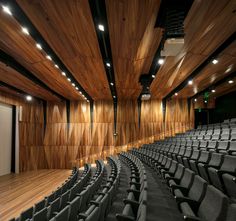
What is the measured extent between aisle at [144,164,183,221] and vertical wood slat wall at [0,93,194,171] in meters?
1.91

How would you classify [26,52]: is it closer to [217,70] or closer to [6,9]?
[6,9]

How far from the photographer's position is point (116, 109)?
2.83m

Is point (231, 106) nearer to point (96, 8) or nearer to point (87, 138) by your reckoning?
point (87, 138)

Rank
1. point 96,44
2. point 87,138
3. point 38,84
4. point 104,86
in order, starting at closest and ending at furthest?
1. point 96,44
2. point 38,84
3. point 104,86
4. point 87,138

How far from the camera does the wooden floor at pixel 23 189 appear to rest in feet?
4.44

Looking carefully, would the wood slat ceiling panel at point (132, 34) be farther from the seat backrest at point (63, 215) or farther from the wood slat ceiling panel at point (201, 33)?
the seat backrest at point (63, 215)

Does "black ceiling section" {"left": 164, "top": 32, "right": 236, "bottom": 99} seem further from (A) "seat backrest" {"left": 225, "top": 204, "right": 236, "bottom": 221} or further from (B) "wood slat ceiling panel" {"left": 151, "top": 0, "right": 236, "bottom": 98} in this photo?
(A) "seat backrest" {"left": 225, "top": 204, "right": 236, "bottom": 221}

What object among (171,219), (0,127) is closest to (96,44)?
(171,219)

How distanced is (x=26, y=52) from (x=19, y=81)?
656 mm

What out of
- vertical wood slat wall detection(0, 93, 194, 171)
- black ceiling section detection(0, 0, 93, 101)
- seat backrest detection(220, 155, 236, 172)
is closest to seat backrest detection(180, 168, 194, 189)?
seat backrest detection(220, 155, 236, 172)

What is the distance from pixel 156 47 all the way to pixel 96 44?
32 cm

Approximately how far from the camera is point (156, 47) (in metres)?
1.26

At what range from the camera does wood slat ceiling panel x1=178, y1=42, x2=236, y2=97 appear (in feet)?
4.52

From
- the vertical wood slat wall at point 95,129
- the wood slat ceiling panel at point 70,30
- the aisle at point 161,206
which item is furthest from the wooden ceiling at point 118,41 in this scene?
the vertical wood slat wall at point 95,129
